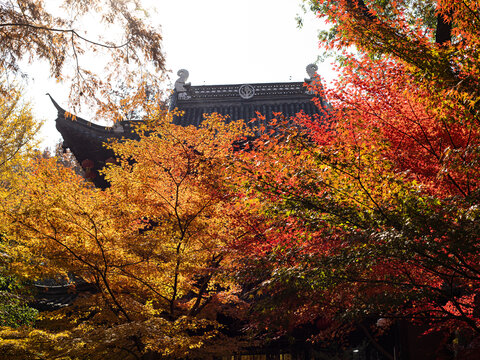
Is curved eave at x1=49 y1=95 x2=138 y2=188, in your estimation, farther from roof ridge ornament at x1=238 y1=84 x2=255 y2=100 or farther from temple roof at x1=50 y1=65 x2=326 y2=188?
roof ridge ornament at x1=238 y1=84 x2=255 y2=100

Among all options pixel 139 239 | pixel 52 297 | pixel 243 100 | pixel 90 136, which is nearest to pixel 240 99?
pixel 243 100

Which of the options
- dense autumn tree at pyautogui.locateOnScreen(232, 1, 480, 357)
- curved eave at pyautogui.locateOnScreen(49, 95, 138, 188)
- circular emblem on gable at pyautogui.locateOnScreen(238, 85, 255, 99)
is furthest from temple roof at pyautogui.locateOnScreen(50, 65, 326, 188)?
dense autumn tree at pyautogui.locateOnScreen(232, 1, 480, 357)

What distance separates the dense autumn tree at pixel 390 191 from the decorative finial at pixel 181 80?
464 inches

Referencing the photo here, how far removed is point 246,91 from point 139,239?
11486 mm

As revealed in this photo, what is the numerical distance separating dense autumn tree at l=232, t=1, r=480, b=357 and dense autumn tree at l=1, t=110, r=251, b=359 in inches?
68.8

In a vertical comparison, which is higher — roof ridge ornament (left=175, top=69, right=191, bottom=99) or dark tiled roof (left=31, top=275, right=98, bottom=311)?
roof ridge ornament (left=175, top=69, right=191, bottom=99)

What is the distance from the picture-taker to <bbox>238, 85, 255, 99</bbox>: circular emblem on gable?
17.1m

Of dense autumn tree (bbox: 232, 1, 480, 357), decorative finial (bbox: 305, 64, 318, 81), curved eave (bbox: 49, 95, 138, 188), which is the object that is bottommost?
dense autumn tree (bbox: 232, 1, 480, 357)

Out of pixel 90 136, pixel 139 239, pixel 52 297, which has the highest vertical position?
pixel 90 136

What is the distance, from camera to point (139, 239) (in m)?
7.24

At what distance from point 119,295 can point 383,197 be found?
5524mm

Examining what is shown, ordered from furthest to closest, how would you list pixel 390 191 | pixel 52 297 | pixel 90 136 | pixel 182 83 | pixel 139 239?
pixel 182 83
pixel 90 136
pixel 52 297
pixel 139 239
pixel 390 191

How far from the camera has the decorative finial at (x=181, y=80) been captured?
17547mm

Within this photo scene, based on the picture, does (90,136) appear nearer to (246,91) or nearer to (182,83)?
(182,83)
